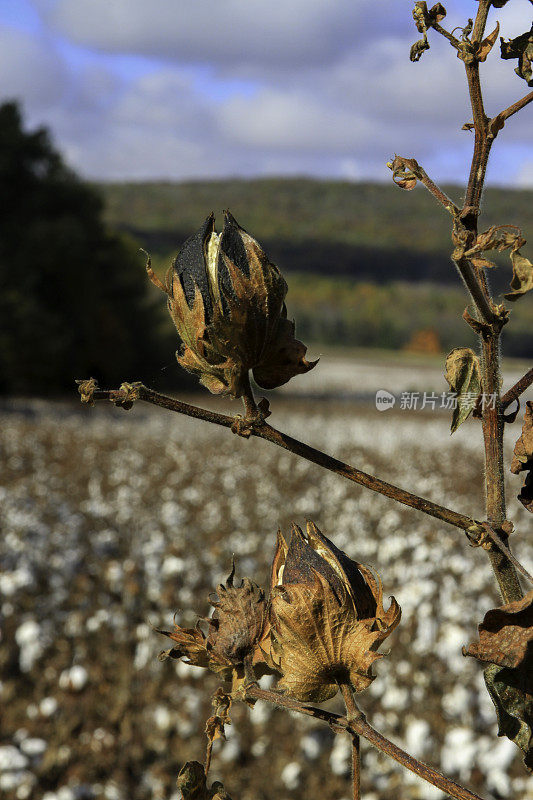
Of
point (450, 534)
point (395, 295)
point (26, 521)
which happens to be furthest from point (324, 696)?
point (395, 295)

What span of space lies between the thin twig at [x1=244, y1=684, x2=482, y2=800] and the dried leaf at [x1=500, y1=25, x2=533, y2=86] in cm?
34

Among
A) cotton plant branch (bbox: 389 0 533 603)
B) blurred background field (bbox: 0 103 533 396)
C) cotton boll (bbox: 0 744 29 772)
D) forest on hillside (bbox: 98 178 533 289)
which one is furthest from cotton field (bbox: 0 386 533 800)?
forest on hillside (bbox: 98 178 533 289)

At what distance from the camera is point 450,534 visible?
497cm

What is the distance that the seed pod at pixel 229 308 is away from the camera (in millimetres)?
431

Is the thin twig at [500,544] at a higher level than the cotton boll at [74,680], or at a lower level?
higher

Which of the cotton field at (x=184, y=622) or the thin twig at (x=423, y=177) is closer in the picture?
the thin twig at (x=423, y=177)

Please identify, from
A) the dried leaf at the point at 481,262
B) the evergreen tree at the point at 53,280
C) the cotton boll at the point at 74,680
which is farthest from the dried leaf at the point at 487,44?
the evergreen tree at the point at 53,280

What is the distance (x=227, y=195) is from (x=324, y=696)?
26.0 meters

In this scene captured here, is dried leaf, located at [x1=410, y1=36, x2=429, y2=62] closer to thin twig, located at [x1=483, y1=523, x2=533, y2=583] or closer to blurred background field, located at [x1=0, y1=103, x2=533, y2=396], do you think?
thin twig, located at [x1=483, y1=523, x2=533, y2=583]

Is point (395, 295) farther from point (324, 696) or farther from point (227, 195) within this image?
point (324, 696)

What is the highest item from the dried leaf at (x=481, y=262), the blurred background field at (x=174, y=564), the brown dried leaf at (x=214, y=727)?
the dried leaf at (x=481, y=262)

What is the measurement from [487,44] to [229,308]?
0.18 m

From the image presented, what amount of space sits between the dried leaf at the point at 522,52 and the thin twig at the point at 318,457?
224 mm

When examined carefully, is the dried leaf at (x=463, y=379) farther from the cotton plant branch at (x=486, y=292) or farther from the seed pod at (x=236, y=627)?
the seed pod at (x=236, y=627)
